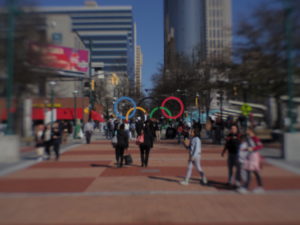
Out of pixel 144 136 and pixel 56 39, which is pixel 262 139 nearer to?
pixel 56 39

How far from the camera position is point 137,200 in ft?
22.2

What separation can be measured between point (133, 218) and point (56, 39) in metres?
3.13

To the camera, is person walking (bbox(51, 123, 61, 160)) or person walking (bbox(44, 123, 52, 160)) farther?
person walking (bbox(51, 123, 61, 160))

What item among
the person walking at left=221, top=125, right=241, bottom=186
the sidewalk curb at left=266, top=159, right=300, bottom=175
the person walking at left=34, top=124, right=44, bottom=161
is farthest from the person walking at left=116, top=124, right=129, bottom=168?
the sidewalk curb at left=266, top=159, right=300, bottom=175

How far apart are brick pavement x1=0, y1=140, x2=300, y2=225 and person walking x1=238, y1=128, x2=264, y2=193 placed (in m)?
0.19

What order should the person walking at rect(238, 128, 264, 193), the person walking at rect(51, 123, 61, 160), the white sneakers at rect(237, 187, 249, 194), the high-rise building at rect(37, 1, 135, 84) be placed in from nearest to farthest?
the person walking at rect(51, 123, 61, 160) < the person walking at rect(238, 128, 264, 193) < the white sneakers at rect(237, 187, 249, 194) < the high-rise building at rect(37, 1, 135, 84)

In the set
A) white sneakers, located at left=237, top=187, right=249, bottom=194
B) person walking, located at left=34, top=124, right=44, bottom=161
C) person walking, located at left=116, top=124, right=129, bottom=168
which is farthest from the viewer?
person walking, located at left=116, top=124, right=129, bottom=168

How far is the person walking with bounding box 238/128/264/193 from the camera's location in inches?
215

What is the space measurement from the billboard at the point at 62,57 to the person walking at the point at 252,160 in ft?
10.0

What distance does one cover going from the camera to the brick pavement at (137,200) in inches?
213

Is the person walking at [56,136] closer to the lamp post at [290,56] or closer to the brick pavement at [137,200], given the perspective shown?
the brick pavement at [137,200]

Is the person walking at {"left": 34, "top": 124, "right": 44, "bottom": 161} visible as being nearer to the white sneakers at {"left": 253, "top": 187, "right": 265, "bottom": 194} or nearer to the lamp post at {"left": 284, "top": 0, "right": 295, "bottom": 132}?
the lamp post at {"left": 284, "top": 0, "right": 295, "bottom": 132}

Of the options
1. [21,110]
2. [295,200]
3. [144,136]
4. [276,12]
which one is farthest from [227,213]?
[144,136]

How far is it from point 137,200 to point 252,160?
7.86 feet
